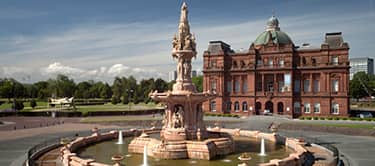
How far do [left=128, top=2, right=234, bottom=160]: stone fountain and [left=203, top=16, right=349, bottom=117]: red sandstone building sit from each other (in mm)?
45534

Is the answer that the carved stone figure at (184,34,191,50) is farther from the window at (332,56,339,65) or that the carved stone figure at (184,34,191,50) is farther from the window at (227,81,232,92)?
the window at (227,81,232,92)

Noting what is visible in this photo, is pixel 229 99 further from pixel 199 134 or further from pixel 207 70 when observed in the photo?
pixel 199 134

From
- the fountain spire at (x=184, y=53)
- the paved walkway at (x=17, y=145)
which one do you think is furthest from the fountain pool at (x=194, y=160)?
the fountain spire at (x=184, y=53)

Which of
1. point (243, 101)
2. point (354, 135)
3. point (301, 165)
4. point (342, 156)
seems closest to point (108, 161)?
point (301, 165)

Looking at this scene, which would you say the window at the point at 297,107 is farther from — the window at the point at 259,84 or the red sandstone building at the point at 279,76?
the window at the point at 259,84

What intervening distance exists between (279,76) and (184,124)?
48.9 metres

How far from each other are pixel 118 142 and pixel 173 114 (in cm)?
805

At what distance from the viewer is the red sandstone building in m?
67.1

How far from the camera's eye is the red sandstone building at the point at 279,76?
67.1m

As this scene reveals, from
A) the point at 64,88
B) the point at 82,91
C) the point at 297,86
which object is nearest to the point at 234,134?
the point at 297,86

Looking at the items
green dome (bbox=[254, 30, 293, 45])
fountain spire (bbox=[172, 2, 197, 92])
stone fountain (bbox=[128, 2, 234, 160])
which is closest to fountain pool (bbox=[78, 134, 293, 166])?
stone fountain (bbox=[128, 2, 234, 160])

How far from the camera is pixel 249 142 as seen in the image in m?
32.4

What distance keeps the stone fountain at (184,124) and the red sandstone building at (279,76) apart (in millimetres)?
45534

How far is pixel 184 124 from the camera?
92.0 ft
